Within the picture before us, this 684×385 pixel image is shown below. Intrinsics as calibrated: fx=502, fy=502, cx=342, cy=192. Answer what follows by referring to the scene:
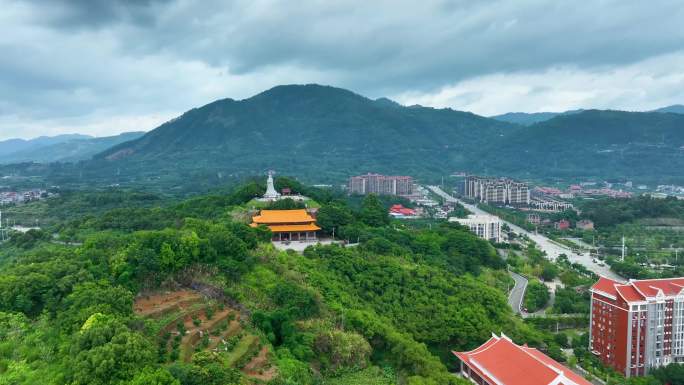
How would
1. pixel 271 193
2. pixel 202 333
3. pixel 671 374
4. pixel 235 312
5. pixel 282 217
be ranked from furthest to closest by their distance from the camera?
1. pixel 271 193
2. pixel 282 217
3. pixel 671 374
4. pixel 235 312
5. pixel 202 333

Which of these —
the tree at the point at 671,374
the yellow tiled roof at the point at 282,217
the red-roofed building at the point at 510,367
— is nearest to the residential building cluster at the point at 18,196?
the yellow tiled roof at the point at 282,217

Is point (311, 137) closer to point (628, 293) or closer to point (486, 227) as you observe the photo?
point (486, 227)

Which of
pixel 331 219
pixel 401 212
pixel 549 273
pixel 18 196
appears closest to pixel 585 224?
pixel 401 212

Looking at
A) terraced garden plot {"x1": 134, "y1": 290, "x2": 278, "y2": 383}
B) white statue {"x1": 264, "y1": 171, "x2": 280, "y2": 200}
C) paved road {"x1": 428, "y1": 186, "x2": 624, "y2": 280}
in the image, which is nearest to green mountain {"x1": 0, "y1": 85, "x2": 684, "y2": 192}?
paved road {"x1": 428, "y1": 186, "x2": 624, "y2": 280}

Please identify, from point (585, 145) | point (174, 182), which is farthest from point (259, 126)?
point (585, 145)

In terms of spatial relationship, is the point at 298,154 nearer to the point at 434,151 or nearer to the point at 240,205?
the point at 434,151

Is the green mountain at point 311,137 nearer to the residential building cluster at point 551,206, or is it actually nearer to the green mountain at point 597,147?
the green mountain at point 597,147
